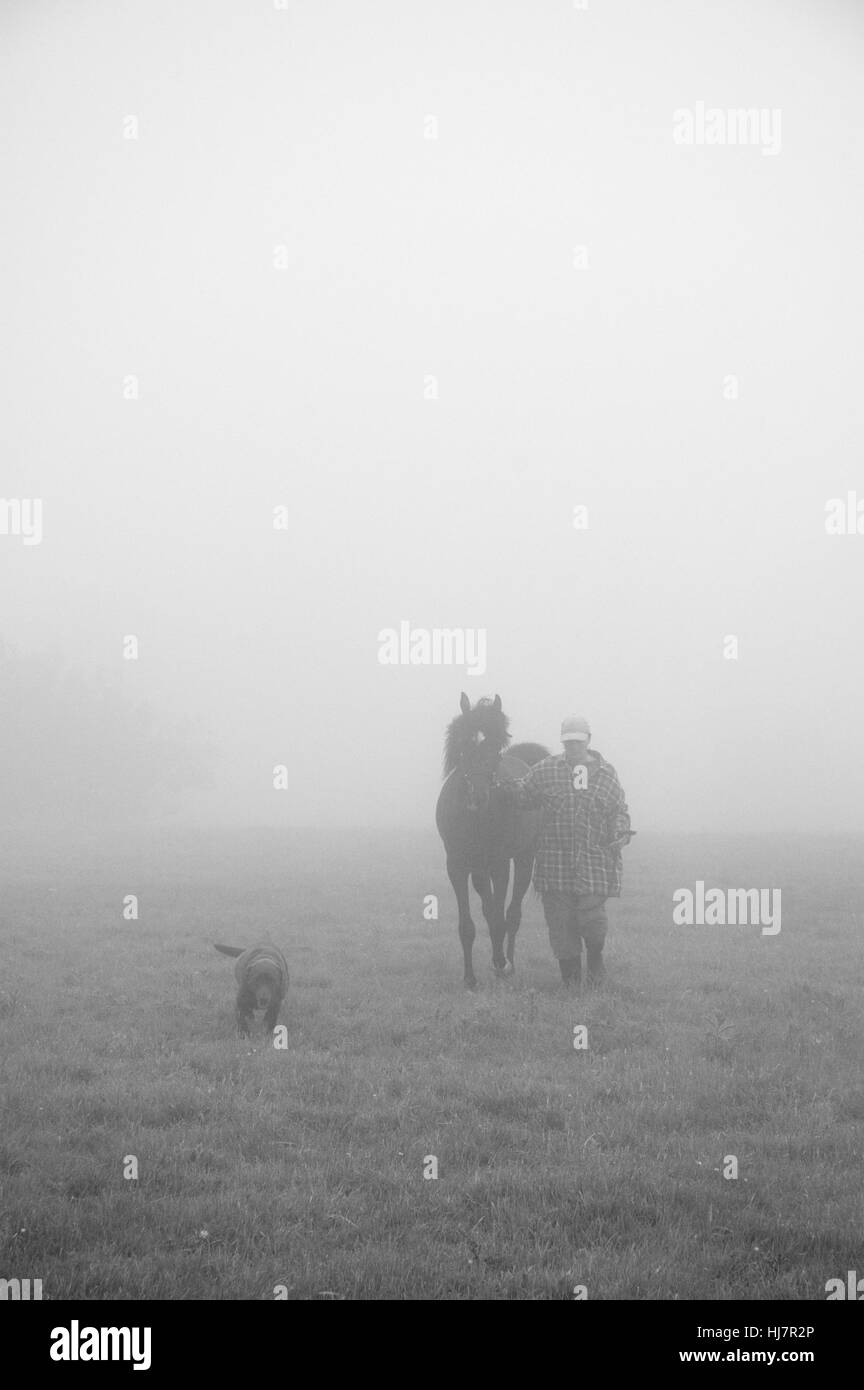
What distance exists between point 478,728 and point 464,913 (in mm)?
2456

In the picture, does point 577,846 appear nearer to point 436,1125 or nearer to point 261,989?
point 261,989

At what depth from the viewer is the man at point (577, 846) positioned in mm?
12188

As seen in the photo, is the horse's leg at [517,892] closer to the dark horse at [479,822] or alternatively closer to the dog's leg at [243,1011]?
the dark horse at [479,822]

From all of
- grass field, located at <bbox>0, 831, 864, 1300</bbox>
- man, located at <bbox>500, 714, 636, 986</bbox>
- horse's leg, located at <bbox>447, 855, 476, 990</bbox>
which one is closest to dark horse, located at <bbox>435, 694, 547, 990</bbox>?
horse's leg, located at <bbox>447, 855, 476, 990</bbox>

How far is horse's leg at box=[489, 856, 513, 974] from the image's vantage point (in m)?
13.1

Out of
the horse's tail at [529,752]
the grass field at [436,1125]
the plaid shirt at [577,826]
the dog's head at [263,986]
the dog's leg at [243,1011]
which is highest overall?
the horse's tail at [529,752]

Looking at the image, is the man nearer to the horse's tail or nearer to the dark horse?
the dark horse

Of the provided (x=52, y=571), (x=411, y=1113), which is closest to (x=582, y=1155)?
(x=411, y=1113)

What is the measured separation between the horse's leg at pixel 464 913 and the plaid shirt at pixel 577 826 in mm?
1053

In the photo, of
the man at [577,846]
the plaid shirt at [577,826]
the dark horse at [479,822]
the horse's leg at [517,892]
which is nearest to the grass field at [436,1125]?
the horse's leg at [517,892]

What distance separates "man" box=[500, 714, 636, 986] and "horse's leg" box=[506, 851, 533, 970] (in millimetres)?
1275

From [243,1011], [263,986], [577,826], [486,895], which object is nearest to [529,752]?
[486,895]

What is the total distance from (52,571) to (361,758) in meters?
90.4

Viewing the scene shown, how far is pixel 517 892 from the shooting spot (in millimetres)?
14414
